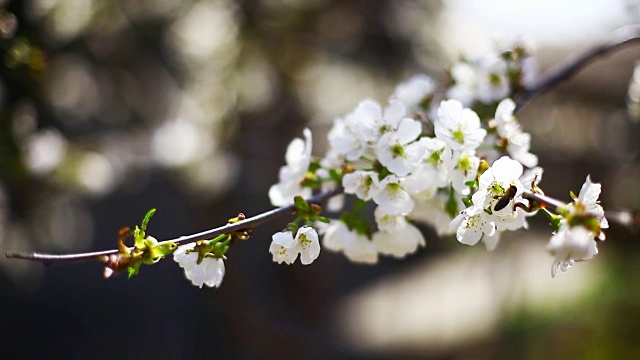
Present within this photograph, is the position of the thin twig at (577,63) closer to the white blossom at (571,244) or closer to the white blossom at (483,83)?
the white blossom at (483,83)

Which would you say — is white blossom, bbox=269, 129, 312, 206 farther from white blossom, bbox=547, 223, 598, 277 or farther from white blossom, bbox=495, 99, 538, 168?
white blossom, bbox=547, 223, 598, 277

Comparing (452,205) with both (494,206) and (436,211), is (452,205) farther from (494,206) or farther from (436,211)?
(494,206)

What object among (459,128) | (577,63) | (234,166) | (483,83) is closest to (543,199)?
(459,128)

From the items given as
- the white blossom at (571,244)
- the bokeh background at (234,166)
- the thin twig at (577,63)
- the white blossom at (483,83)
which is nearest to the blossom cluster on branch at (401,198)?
the white blossom at (571,244)

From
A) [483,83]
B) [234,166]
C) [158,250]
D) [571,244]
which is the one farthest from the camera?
[234,166]

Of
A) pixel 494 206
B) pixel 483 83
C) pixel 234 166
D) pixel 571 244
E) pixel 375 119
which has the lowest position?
pixel 571 244

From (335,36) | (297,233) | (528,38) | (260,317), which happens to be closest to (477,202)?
(297,233)

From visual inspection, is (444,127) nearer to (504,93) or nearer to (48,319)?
(504,93)
